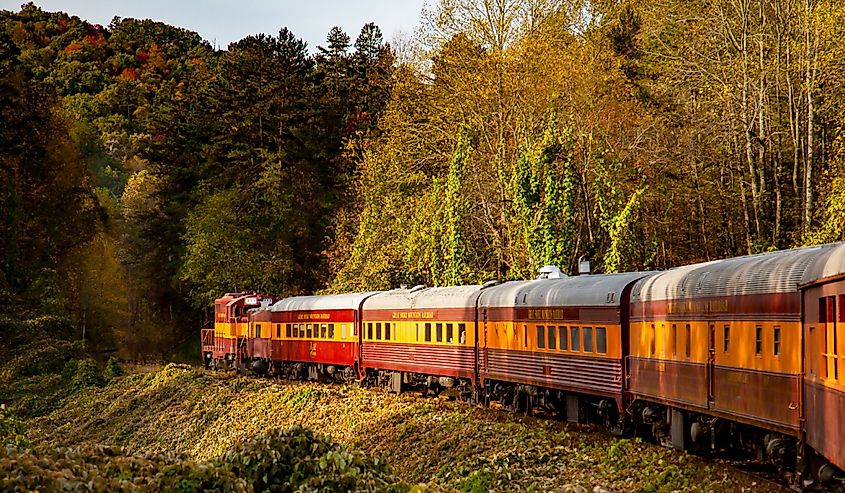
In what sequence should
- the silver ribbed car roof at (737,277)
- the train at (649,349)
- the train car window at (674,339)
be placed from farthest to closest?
the train car window at (674,339) → the silver ribbed car roof at (737,277) → the train at (649,349)

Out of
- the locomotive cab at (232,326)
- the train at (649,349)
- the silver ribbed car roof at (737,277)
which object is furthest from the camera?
the locomotive cab at (232,326)

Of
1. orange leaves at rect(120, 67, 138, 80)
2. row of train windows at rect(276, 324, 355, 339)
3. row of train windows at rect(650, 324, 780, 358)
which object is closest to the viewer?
row of train windows at rect(650, 324, 780, 358)

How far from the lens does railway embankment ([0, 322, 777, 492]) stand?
9305 millimetres

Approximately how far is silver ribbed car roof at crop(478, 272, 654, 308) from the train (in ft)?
0.16

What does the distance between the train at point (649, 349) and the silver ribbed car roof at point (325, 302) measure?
10 centimetres

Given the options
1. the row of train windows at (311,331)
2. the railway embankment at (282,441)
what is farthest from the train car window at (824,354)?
the row of train windows at (311,331)

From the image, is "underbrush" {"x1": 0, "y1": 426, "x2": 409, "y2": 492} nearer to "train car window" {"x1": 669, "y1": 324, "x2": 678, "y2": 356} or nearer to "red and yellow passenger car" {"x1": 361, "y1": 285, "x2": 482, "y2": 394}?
"train car window" {"x1": 669, "y1": 324, "x2": 678, "y2": 356}

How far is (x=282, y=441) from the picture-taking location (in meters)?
11.3

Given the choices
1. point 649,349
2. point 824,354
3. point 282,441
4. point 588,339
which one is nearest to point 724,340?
point 649,349

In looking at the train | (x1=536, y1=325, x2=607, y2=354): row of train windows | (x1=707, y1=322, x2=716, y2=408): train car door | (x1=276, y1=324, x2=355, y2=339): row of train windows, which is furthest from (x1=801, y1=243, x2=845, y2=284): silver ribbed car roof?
(x1=276, y1=324, x2=355, y2=339): row of train windows

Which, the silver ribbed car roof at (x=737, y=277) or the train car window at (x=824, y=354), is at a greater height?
the silver ribbed car roof at (x=737, y=277)

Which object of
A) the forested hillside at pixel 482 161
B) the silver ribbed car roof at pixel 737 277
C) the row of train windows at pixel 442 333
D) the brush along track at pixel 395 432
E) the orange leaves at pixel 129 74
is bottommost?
the brush along track at pixel 395 432

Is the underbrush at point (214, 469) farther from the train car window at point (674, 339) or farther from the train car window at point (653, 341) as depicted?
the train car window at point (653, 341)

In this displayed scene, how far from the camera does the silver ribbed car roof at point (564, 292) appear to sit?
21792mm
